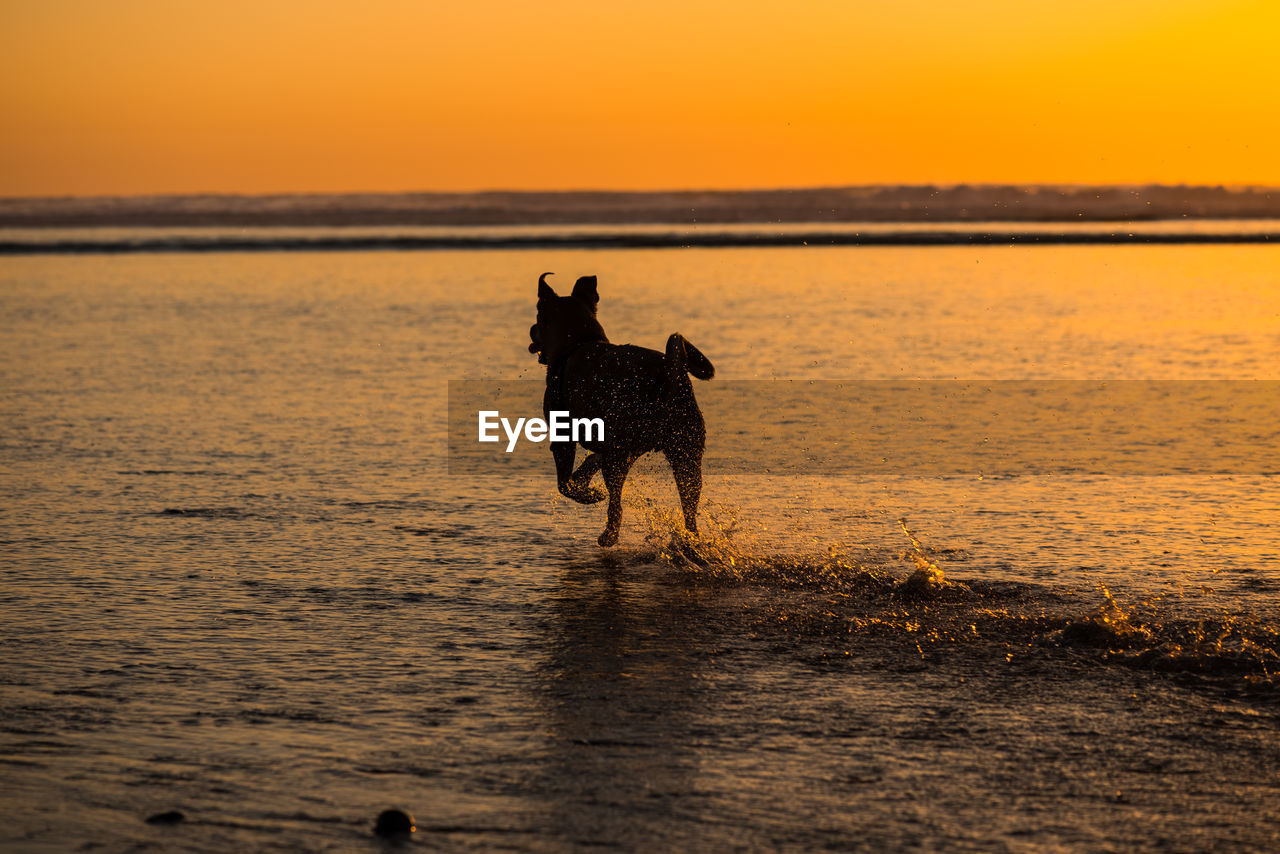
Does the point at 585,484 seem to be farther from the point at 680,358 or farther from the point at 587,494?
the point at 680,358

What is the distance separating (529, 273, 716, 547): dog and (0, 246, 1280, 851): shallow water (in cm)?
43

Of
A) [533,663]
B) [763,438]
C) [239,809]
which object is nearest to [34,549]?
[533,663]

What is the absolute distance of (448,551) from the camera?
28.4ft

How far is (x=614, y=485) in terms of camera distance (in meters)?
8.68

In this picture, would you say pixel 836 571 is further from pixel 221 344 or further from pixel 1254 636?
pixel 221 344

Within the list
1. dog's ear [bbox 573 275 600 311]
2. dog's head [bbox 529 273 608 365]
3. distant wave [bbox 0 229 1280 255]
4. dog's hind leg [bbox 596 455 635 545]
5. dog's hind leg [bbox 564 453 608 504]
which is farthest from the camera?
distant wave [bbox 0 229 1280 255]

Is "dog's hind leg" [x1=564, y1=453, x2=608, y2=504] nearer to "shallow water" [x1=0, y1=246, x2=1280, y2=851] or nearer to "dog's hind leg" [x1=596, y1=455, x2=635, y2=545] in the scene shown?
"dog's hind leg" [x1=596, y1=455, x2=635, y2=545]

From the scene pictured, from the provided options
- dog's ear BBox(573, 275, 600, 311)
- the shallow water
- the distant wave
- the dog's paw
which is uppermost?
the distant wave

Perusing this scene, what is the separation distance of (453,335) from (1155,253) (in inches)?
1225

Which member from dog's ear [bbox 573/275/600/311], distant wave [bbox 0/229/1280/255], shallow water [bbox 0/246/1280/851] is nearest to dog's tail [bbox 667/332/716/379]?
dog's ear [bbox 573/275/600/311]

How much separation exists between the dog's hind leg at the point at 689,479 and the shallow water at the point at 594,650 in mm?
210

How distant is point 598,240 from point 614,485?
51.2 m

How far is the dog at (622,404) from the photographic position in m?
8.44

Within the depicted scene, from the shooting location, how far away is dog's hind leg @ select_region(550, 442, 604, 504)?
8945mm
